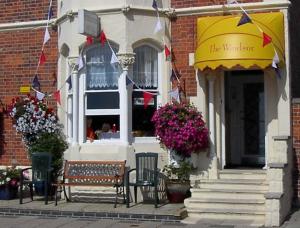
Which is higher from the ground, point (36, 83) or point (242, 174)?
point (36, 83)

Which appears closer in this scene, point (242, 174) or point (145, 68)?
point (242, 174)

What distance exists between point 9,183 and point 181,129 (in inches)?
165

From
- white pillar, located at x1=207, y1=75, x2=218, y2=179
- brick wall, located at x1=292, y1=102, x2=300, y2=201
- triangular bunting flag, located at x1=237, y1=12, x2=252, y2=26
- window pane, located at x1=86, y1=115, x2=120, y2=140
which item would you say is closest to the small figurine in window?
window pane, located at x1=86, y1=115, x2=120, y2=140

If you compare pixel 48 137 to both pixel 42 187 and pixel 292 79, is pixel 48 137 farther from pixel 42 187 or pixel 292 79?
pixel 292 79

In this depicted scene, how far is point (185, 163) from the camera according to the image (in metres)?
11.8

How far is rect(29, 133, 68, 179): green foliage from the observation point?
1284cm

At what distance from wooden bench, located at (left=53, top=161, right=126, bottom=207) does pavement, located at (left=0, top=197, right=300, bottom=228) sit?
432mm

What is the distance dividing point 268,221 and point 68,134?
539 centimetres

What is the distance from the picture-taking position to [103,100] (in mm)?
12586

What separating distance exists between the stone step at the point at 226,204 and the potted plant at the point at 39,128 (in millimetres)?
3602

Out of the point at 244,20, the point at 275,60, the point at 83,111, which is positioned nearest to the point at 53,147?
the point at 83,111

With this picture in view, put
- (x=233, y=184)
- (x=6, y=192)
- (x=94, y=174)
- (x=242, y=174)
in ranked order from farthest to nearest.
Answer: (x=6, y=192)
(x=94, y=174)
(x=242, y=174)
(x=233, y=184)

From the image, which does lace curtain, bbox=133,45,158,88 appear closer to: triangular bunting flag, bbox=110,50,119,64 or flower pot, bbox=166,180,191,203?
triangular bunting flag, bbox=110,50,119,64

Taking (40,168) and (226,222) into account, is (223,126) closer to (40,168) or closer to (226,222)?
(226,222)
